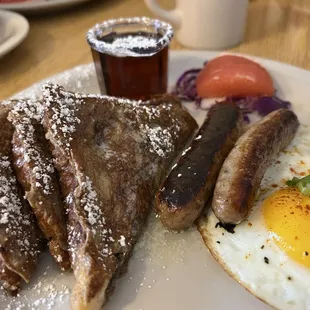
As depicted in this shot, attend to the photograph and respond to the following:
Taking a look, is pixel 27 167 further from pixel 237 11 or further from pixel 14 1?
pixel 14 1

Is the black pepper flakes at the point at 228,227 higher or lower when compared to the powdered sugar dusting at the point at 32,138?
lower

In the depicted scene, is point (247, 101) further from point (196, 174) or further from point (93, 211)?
point (93, 211)

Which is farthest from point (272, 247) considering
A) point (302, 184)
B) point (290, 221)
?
point (302, 184)

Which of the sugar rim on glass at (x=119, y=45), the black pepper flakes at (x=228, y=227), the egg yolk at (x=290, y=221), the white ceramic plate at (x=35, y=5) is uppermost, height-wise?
the sugar rim on glass at (x=119, y=45)

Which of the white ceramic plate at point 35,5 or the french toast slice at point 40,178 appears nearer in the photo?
the french toast slice at point 40,178

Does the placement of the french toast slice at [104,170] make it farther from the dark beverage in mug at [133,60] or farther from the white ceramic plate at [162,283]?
the dark beverage in mug at [133,60]

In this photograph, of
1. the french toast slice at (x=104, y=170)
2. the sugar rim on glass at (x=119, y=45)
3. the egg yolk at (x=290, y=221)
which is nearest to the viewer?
the french toast slice at (x=104, y=170)

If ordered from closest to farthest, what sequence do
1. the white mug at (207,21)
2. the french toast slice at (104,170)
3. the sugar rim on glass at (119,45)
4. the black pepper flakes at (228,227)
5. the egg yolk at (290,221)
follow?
the french toast slice at (104,170), the egg yolk at (290,221), the black pepper flakes at (228,227), the sugar rim on glass at (119,45), the white mug at (207,21)

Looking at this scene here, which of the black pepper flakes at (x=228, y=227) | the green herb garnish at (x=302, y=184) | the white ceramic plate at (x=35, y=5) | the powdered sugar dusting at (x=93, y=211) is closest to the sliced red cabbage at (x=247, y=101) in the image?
the green herb garnish at (x=302, y=184)
